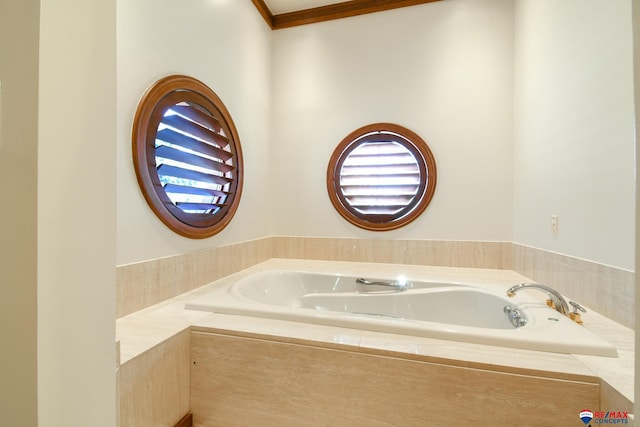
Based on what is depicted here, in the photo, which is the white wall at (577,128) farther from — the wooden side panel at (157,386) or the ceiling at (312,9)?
the wooden side panel at (157,386)

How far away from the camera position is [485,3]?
2090mm

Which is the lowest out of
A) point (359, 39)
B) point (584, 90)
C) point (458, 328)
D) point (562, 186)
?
point (458, 328)

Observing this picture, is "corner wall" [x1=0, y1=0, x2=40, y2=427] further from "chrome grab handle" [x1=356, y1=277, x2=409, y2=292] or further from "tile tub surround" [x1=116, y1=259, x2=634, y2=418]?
"chrome grab handle" [x1=356, y1=277, x2=409, y2=292]

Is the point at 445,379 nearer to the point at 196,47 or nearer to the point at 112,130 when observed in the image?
the point at 112,130

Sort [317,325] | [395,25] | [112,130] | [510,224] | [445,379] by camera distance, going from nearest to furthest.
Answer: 1. [112,130]
2. [445,379]
3. [317,325]
4. [510,224]
5. [395,25]

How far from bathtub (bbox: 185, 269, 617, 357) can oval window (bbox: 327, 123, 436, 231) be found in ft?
2.10

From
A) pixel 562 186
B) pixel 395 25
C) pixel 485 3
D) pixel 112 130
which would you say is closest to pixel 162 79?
pixel 112 130

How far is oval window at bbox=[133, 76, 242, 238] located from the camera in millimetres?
1294

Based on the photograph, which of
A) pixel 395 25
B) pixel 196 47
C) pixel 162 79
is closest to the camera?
pixel 162 79

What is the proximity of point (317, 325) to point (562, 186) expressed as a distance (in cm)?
151

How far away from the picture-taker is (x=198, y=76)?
1630 mm

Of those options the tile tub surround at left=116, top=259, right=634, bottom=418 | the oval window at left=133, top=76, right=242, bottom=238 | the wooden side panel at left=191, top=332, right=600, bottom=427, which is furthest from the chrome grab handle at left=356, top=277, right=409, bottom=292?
the oval window at left=133, top=76, right=242, bottom=238

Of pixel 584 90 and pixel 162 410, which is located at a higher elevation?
pixel 584 90

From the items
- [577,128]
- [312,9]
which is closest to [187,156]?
[312,9]
